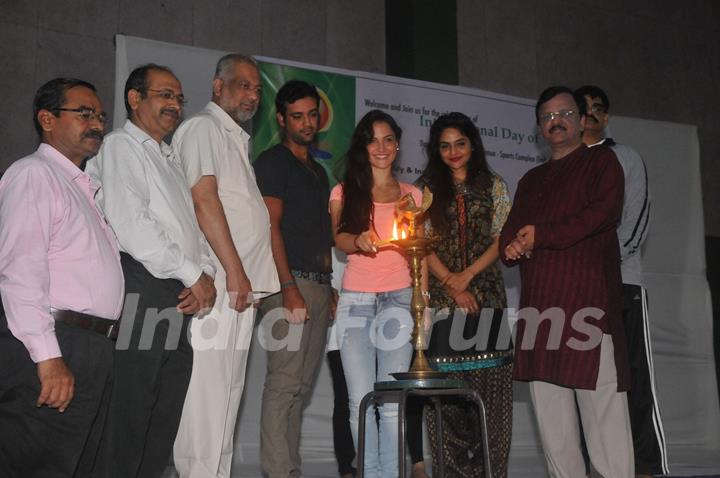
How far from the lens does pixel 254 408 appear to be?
458 centimetres

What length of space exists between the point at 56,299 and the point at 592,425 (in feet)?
5.90

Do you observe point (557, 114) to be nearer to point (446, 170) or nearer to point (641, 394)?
point (446, 170)

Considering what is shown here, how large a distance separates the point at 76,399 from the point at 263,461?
3.76ft

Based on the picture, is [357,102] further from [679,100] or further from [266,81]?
[679,100]

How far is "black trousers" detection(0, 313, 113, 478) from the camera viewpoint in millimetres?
2045

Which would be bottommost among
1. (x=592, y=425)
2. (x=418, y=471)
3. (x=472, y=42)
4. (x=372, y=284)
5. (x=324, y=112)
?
(x=418, y=471)

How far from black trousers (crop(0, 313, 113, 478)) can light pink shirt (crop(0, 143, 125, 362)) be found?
77 mm

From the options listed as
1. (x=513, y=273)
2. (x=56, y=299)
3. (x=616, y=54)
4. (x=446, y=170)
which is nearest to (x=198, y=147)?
(x=56, y=299)

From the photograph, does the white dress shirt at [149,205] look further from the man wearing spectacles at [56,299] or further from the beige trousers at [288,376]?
the beige trousers at [288,376]

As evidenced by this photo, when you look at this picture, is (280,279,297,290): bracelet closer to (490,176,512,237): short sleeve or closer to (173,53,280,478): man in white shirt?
(173,53,280,478): man in white shirt

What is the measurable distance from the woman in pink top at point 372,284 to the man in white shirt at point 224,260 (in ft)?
1.13

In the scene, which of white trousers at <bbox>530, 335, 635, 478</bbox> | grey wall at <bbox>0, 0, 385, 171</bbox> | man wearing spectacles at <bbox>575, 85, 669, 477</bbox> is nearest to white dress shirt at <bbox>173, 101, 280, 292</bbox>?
white trousers at <bbox>530, 335, 635, 478</bbox>

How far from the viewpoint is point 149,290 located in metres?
2.53

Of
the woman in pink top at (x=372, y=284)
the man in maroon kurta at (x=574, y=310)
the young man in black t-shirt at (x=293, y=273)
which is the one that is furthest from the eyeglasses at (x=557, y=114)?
the young man in black t-shirt at (x=293, y=273)
